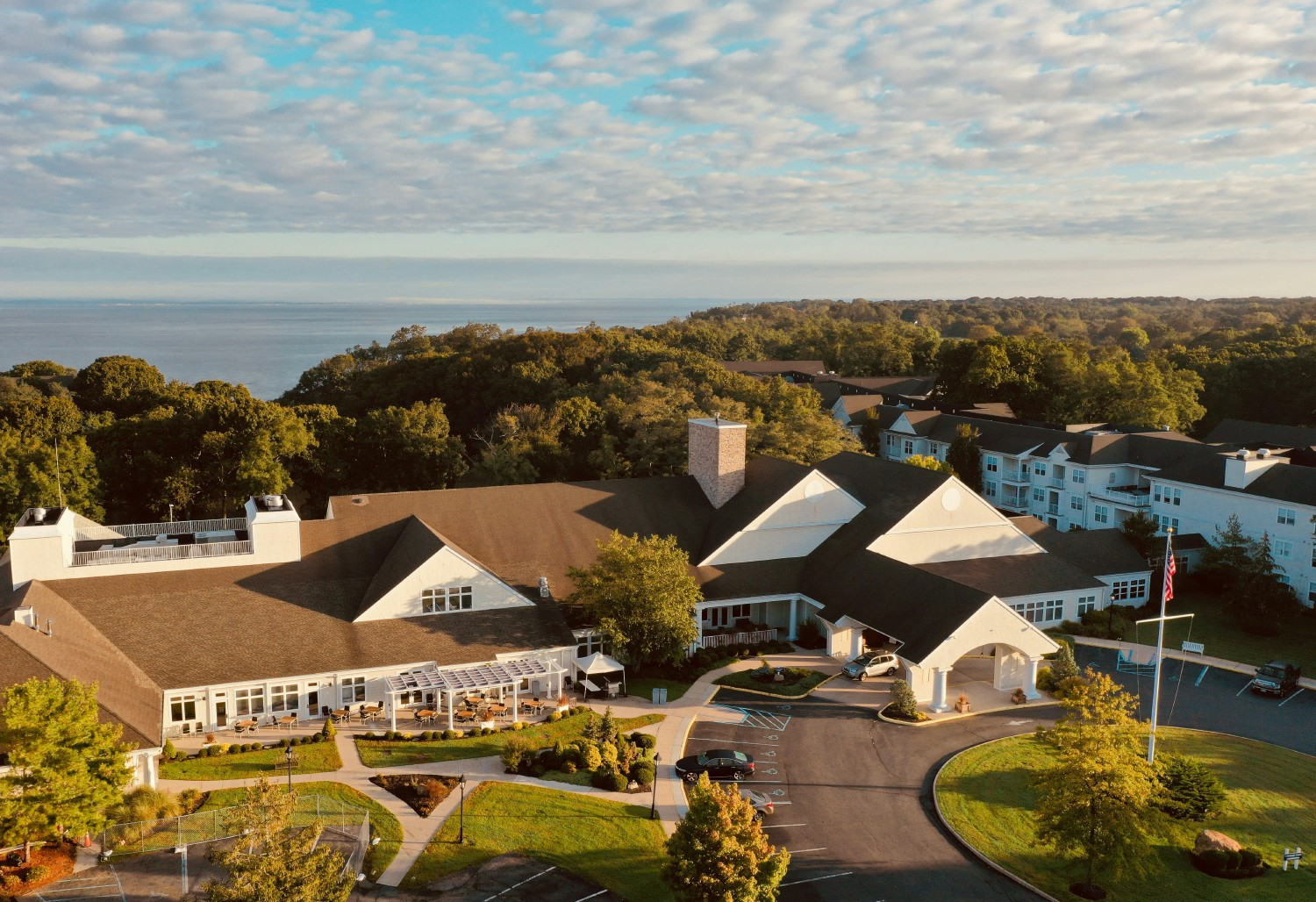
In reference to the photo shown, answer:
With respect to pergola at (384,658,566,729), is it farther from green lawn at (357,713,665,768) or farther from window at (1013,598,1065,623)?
window at (1013,598,1065,623)

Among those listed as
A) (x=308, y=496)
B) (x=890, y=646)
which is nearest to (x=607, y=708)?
(x=890, y=646)

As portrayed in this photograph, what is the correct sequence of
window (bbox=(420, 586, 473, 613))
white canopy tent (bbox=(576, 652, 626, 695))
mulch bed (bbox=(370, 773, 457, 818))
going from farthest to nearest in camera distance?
1. window (bbox=(420, 586, 473, 613))
2. white canopy tent (bbox=(576, 652, 626, 695))
3. mulch bed (bbox=(370, 773, 457, 818))

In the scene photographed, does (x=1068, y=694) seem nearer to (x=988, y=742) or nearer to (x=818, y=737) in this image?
(x=988, y=742)

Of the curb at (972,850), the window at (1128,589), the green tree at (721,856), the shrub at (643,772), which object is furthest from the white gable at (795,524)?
the green tree at (721,856)

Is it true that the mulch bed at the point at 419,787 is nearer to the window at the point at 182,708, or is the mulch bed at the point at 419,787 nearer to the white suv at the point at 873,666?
the window at the point at 182,708

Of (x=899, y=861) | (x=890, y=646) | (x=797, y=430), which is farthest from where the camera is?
(x=797, y=430)

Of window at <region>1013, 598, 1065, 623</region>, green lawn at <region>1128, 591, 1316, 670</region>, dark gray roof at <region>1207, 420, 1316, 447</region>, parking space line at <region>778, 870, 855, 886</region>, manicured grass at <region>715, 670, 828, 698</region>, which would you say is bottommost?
parking space line at <region>778, 870, 855, 886</region>

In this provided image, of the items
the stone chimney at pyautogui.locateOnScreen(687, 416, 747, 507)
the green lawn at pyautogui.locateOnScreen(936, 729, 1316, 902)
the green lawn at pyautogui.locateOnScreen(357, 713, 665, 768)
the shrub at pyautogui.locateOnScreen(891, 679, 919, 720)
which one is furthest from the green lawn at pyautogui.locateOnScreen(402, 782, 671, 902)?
the stone chimney at pyautogui.locateOnScreen(687, 416, 747, 507)
